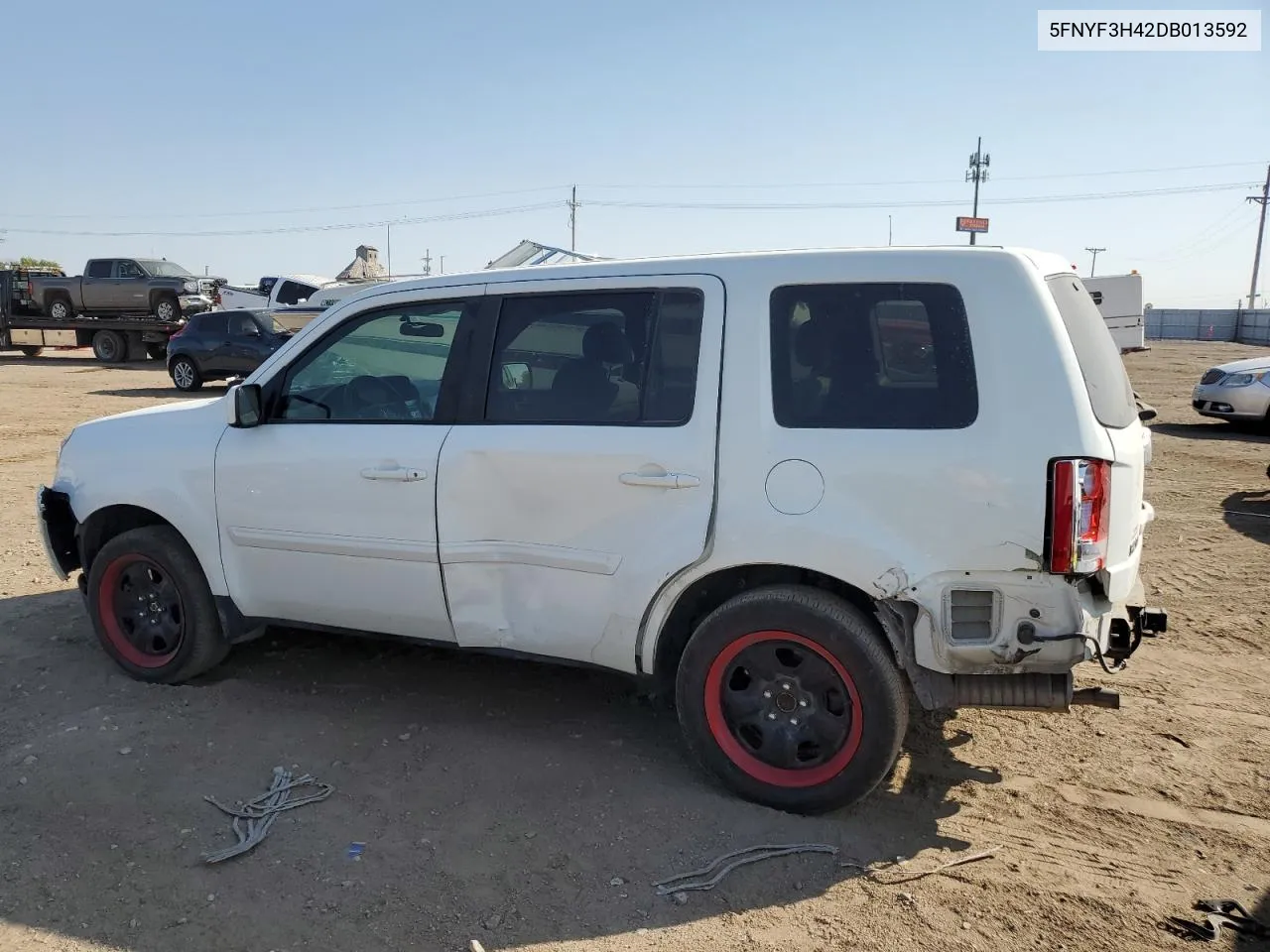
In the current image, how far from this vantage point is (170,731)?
14.4ft

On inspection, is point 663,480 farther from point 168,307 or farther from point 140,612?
point 168,307

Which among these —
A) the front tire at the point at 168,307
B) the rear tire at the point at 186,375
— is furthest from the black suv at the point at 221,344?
the front tire at the point at 168,307

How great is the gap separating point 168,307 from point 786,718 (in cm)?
2695

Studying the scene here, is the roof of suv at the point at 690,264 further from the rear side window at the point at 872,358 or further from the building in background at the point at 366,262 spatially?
the building in background at the point at 366,262

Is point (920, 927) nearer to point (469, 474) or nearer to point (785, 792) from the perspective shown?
point (785, 792)

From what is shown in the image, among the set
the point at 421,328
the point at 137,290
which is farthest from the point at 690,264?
the point at 137,290

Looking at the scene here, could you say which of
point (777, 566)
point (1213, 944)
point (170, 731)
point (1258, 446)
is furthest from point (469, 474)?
point (1258, 446)

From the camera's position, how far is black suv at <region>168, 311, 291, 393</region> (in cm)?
1961

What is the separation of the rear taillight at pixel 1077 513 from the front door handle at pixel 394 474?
2388 millimetres

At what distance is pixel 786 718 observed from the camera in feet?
12.0

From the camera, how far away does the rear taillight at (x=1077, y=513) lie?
10.4ft

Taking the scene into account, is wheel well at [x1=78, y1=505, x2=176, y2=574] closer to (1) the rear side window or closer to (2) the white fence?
(1) the rear side window

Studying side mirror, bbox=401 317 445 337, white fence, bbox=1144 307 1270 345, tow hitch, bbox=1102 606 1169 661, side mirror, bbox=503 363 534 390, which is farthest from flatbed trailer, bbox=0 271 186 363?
white fence, bbox=1144 307 1270 345

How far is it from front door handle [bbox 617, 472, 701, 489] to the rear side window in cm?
39
